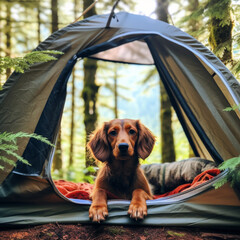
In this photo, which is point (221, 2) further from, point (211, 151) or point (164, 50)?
point (211, 151)

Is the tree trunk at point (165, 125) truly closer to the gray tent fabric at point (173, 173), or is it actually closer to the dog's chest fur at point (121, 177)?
the gray tent fabric at point (173, 173)

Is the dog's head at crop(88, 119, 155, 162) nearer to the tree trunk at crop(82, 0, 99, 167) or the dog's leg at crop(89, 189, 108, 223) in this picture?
the dog's leg at crop(89, 189, 108, 223)

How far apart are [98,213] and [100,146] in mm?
1001

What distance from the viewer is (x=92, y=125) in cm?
565

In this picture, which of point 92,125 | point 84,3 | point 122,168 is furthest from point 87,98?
point 122,168

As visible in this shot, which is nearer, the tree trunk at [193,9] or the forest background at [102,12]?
the forest background at [102,12]

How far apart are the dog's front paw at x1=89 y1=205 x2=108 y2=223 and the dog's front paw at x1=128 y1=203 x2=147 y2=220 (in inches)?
9.5

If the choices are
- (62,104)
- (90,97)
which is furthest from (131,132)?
(90,97)

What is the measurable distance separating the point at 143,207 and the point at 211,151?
1.34 metres

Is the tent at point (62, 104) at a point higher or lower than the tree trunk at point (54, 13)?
lower

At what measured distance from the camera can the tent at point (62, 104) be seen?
2.42m

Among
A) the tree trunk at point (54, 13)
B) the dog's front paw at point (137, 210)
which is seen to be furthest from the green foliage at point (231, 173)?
the tree trunk at point (54, 13)

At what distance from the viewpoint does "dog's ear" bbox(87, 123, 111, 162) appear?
3.10 m

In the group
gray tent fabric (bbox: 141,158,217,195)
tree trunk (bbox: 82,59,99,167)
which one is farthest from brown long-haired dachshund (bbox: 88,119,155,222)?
tree trunk (bbox: 82,59,99,167)
